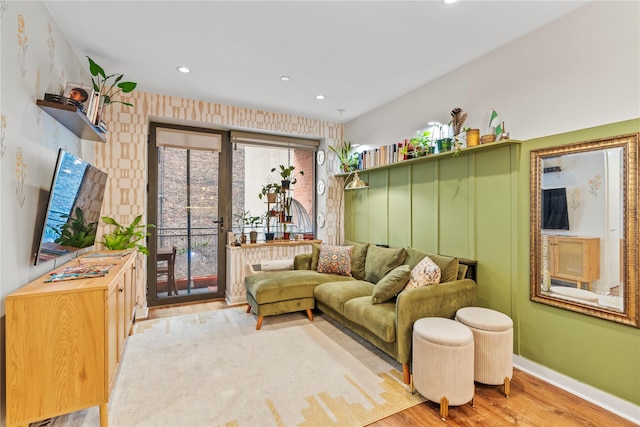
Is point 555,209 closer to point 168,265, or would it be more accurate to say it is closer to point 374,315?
point 374,315

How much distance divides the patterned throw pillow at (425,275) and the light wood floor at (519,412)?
856 millimetres

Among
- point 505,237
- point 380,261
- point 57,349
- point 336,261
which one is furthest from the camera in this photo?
point 336,261

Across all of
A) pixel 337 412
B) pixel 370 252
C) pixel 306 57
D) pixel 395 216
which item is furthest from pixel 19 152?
pixel 395 216

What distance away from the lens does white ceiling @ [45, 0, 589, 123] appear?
222cm

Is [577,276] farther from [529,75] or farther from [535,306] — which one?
[529,75]

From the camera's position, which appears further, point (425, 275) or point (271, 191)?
point (271, 191)

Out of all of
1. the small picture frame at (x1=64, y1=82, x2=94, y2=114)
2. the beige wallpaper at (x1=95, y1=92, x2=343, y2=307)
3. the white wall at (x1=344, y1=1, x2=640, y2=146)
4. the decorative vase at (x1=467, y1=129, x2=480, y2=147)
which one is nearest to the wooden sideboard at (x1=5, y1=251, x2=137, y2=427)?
the small picture frame at (x1=64, y1=82, x2=94, y2=114)

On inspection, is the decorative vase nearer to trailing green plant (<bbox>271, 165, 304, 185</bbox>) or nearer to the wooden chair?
trailing green plant (<bbox>271, 165, 304, 185</bbox>)

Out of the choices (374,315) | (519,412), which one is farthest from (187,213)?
(519,412)

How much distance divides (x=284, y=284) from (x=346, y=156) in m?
2.32

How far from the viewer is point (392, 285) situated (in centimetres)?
277

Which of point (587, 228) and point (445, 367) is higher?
point (587, 228)

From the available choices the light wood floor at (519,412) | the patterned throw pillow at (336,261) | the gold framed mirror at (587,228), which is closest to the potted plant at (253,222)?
the patterned throw pillow at (336,261)

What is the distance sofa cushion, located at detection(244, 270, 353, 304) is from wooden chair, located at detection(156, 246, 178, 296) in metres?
1.28
